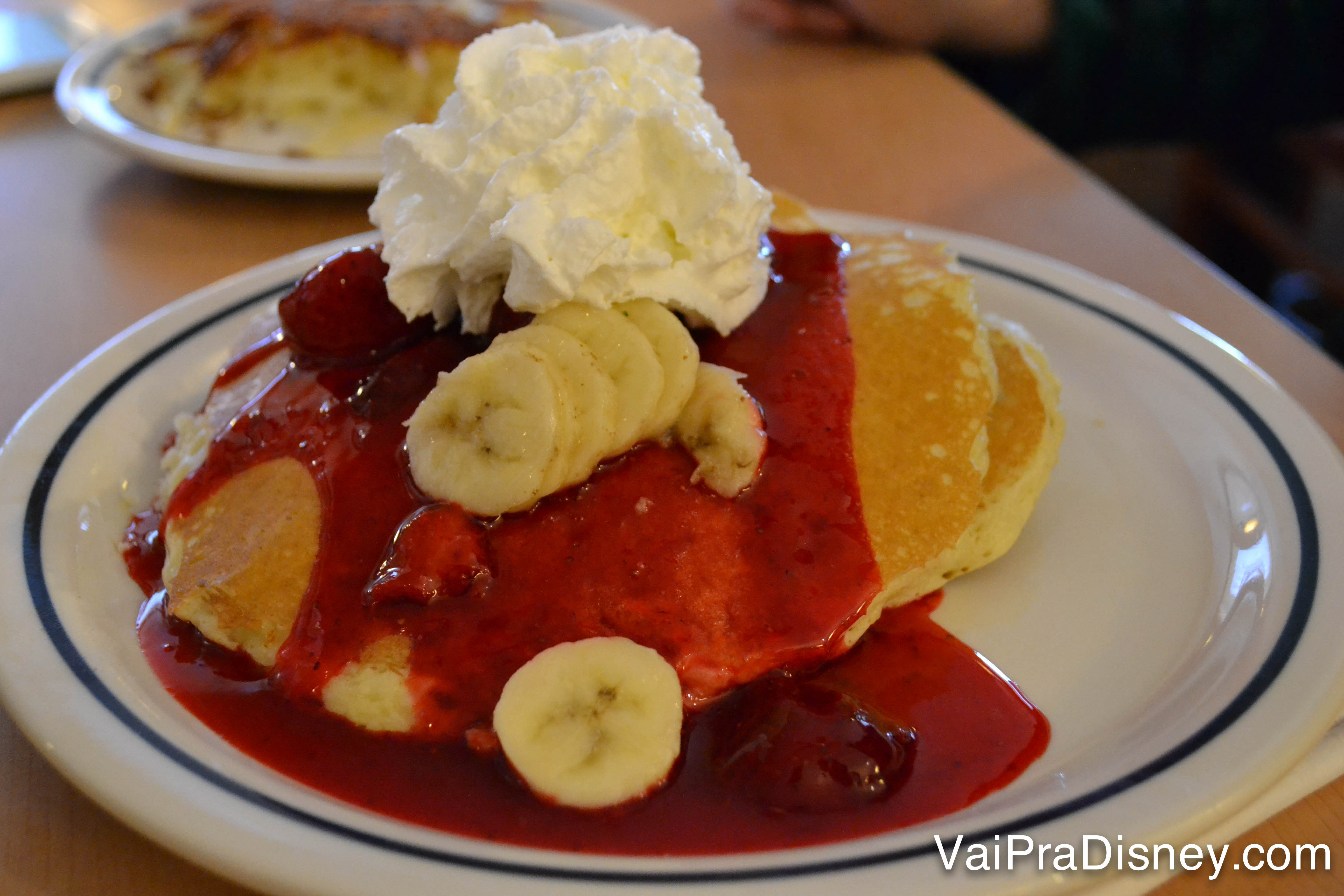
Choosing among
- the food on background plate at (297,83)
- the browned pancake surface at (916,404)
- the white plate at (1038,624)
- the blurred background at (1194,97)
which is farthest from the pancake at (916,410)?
the blurred background at (1194,97)

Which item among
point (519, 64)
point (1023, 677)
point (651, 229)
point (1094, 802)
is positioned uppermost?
point (519, 64)

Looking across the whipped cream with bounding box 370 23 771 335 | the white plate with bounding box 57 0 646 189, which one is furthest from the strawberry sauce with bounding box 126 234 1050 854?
the white plate with bounding box 57 0 646 189

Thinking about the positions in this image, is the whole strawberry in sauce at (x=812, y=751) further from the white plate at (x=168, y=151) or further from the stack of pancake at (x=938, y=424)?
the white plate at (x=168, y=151)

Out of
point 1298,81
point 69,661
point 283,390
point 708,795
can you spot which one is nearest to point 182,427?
point 283,390

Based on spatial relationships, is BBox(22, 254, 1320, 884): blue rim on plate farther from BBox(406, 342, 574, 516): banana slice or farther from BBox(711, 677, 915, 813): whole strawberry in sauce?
BBox(406, 342, 574, 516): banana slice

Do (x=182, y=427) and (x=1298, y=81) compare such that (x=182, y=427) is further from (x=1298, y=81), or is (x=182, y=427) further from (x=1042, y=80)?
(x=1298, y=81)
